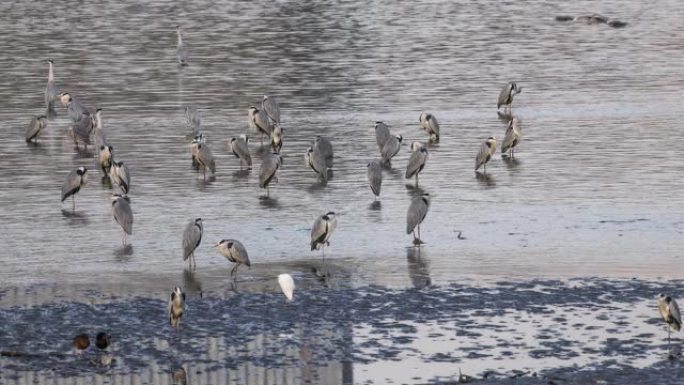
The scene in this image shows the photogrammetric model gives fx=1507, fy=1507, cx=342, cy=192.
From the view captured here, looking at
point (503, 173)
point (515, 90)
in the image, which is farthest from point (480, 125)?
point (503, 173)

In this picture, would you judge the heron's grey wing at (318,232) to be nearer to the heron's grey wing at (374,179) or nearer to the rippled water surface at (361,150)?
the rippled water surface at (361,150)

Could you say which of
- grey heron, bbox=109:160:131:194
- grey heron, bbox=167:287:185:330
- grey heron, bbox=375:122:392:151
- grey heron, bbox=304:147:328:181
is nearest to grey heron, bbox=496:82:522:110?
grey heron, bbox=375:122:392:151

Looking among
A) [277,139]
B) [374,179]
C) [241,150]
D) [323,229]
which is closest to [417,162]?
[374,179]

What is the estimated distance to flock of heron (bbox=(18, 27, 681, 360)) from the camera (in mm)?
15758

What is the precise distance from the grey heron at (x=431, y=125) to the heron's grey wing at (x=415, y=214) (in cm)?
768

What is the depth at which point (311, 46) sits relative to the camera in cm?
4325

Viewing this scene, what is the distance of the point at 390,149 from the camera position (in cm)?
2436

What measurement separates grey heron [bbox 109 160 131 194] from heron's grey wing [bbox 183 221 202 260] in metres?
4.66

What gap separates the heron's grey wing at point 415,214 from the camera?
18672 millimetres

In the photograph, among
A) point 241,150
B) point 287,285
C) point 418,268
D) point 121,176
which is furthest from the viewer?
point 241,150

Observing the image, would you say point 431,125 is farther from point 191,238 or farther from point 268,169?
point 191,238

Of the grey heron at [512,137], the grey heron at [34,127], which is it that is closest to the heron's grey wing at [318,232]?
the grey heron at [512,137]

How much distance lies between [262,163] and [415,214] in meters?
4.21

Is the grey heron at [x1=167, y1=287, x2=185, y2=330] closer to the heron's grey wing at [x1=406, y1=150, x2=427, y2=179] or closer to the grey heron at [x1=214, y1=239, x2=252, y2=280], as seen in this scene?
the grey heron at [x1=214, y1=239, x2=252, y2=280]
